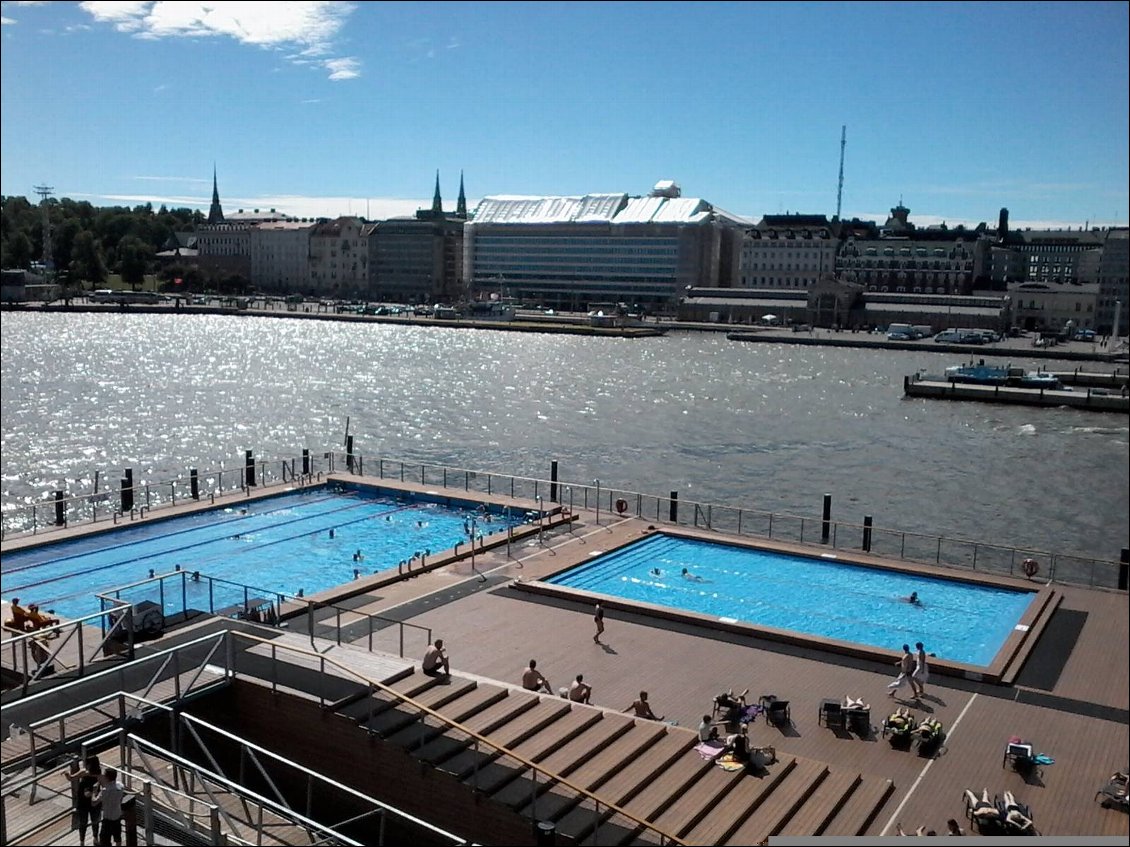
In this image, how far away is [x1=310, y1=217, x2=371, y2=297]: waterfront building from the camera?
191 m

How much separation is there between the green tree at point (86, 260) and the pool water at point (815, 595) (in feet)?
515

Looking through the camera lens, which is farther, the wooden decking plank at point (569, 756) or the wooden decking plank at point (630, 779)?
the wooden decking plank at point (569, 756)

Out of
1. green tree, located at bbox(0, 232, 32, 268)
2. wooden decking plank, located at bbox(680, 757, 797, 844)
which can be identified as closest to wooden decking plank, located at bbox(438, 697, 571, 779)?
wooden decking plank, located at bbox(680, 757, 797, 844)

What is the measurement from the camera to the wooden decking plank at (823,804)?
11320mm

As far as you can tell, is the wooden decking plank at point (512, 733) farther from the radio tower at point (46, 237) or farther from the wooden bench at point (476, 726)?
the radio tower at point (46, 237)

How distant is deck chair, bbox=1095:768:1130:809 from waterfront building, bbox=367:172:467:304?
178 metres

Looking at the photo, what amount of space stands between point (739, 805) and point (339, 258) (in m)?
189

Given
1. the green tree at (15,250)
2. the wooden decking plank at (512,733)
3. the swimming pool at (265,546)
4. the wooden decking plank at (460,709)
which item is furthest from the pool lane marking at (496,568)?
the green tree at (15,250)

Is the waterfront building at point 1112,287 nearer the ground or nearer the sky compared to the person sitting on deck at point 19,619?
nearer the sky

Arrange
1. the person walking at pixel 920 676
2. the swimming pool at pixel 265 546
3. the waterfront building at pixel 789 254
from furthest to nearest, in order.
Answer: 1. the waterfront building at pixel 789 254
2. the swimming pool at pixel 265 546
3. the person walking at pixel 920 676

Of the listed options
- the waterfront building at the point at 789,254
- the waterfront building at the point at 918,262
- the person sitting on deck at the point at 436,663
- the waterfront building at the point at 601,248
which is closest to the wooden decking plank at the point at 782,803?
the person sitting on deck at the point at 436,663

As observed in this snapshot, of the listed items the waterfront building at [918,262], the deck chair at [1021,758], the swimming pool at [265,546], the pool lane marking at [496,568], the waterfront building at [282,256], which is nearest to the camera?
the deck chair at [1021,758]

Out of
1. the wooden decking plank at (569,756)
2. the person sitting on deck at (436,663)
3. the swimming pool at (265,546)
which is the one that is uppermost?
the person sitting on deck at (436,663)

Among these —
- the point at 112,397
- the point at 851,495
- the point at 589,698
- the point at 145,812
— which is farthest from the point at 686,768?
the point at 112,397
